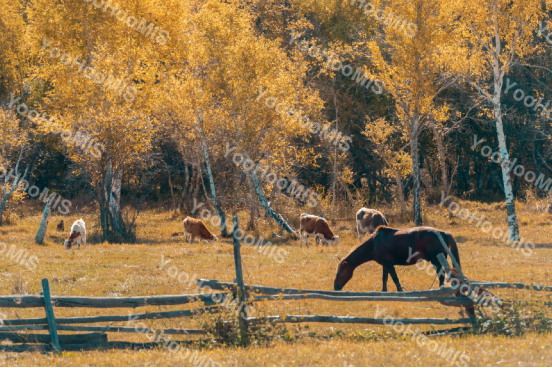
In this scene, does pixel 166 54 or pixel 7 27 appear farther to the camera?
pixel 7 27

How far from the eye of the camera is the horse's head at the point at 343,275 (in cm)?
1407

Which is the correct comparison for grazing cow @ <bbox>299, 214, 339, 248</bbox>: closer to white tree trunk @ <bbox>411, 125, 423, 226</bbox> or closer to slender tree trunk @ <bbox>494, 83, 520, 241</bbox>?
white tree trunk @ <bbox>411, 125, 423, 226</bbox>

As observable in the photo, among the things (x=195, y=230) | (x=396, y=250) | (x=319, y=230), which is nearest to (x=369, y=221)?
(x=319, y=230)

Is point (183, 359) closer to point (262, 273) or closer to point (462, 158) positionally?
point (262, 273)

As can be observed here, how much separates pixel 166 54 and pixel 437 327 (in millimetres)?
27470

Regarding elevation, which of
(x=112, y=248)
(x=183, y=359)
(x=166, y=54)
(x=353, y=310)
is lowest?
(x=112, y=248)

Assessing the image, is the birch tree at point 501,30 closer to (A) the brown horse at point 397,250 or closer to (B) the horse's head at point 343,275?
(A) the brown horse at point 397,250

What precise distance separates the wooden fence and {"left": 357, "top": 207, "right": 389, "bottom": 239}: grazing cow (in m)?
12.1

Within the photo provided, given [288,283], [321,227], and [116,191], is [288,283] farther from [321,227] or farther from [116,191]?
[116,191]

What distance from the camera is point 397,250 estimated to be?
542 inches

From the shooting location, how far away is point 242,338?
943 cm

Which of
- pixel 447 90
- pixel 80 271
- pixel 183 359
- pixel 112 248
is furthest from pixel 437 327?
pixel 447 90

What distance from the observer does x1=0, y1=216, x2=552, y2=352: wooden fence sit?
958 centimetres

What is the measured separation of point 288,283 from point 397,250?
308 centimetres
